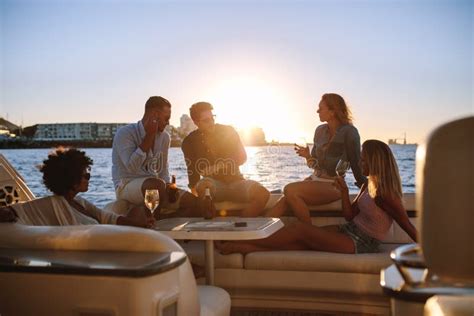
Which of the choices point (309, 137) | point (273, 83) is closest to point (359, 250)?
point (309, 137)

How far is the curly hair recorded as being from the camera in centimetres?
261

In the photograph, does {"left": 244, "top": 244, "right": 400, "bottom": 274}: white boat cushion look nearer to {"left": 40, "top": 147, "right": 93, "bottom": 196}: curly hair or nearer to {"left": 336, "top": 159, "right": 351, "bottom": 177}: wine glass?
{"left": 336, "top": 159, "right": 351, "bottom": 177}: wine glass

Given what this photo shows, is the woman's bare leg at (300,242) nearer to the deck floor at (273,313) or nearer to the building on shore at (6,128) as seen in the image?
the deck floor at (273,313)

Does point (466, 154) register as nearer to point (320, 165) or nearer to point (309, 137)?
point (320, 165)

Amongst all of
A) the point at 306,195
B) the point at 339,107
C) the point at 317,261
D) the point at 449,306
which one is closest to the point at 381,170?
the point at 317,261

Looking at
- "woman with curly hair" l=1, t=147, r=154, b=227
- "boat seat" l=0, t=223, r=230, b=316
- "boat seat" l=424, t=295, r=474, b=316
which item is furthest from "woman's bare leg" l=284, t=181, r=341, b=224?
"boat seat" l=424, t=295, r=474, b=316

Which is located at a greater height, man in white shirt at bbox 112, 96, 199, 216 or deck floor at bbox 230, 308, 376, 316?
man in white shirt at bbox 112, 96, 199, 216

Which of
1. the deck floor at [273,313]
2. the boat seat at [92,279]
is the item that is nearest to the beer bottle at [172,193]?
the deck floor at [273,313]

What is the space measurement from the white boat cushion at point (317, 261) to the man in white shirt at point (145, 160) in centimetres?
82

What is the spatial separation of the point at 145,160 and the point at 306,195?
45.2 inches

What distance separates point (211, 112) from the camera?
4.62 m

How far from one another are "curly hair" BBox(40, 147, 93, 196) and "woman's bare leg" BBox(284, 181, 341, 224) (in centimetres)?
147

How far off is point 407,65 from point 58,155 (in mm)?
29471

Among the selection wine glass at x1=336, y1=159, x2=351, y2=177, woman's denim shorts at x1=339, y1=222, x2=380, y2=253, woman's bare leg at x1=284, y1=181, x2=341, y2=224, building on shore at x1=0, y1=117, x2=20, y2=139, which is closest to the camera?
woman's denim shorts at x1=339, y1=222, x2=380, y2=253
